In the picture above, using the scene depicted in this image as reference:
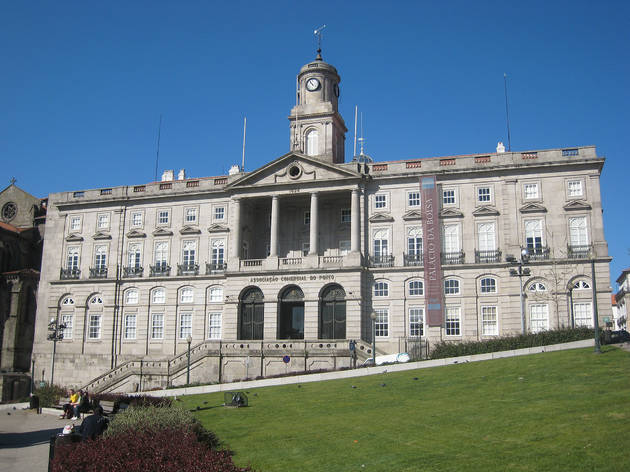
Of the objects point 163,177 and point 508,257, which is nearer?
point 508,257

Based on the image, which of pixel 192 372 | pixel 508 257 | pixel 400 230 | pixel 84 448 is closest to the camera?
pixel 84 448

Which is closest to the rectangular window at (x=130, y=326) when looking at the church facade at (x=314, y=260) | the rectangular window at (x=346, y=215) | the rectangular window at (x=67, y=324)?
the church facade at (x=314, y=260)

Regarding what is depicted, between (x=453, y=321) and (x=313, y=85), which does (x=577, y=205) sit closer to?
(x=453, y=321)

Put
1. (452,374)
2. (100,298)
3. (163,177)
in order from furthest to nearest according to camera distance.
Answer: (163,177) → (100,298) → (452,374)

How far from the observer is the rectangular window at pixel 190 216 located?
200ft

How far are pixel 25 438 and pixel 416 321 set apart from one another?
32812 millimetres

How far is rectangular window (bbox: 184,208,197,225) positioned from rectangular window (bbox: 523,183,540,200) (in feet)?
98.3

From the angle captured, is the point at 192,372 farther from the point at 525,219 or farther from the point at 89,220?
the point at 525,219

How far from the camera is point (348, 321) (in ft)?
171

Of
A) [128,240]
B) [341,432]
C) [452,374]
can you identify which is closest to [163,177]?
[128,240]

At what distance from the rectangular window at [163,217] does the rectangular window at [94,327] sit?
10.8 metres

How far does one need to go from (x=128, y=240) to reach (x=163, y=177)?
8676 millimetres

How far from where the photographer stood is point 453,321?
170 ft

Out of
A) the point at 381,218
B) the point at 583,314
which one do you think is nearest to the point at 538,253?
the point at 583,314
